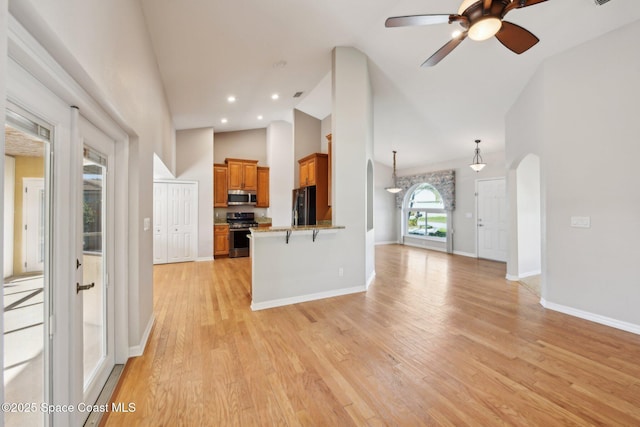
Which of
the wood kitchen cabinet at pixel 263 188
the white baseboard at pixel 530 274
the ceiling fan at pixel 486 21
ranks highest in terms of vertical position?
the ceiling fan at pixel 486 21

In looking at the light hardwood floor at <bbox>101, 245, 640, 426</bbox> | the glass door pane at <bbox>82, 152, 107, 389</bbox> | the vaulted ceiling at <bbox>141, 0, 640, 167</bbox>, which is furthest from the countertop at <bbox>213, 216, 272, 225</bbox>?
the glass door pane at <bbox>82, 152, 107, 389</bbox>

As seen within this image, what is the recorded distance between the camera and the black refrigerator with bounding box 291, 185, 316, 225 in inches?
217

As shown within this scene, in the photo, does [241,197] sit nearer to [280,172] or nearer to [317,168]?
[280,172]

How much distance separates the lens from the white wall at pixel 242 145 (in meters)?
7.52

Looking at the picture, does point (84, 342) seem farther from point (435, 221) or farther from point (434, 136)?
point (435, 221)

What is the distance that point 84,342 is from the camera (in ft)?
5.53

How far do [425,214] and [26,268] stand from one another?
9063 millimetres

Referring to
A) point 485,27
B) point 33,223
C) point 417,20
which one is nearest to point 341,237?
point 417,20

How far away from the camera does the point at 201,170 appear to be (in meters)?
6.62

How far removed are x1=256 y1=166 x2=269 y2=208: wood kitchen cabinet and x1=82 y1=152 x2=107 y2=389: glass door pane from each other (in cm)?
554

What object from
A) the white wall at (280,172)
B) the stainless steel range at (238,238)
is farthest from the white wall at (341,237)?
the stainless steel range at (238,238)

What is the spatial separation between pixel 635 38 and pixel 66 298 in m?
5.37

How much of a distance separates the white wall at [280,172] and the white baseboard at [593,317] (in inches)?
229

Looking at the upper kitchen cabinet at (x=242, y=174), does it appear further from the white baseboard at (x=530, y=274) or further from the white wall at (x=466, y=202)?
the white baseboard at (x=530, y=274)
